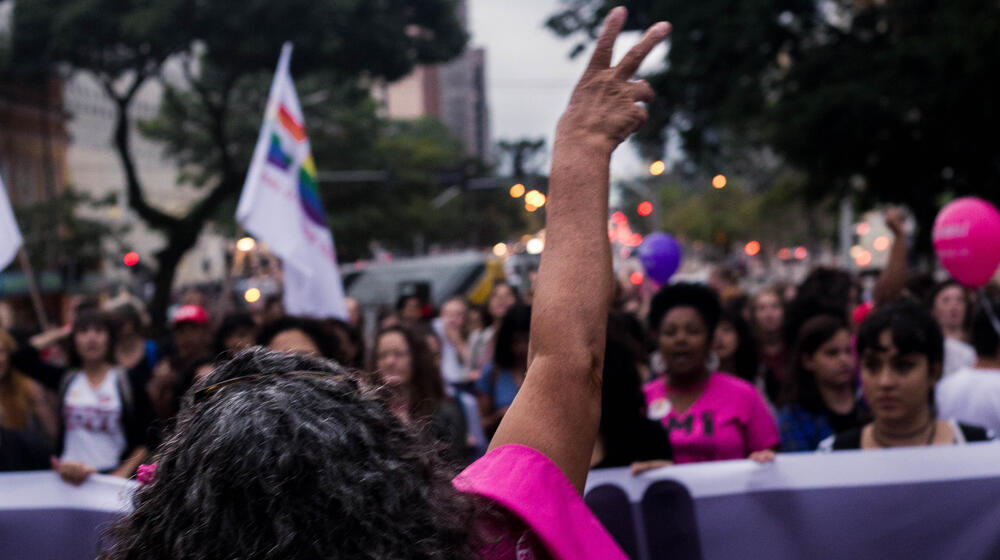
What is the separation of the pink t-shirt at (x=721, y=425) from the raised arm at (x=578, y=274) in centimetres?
235

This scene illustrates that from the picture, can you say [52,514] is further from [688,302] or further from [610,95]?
[688,302]

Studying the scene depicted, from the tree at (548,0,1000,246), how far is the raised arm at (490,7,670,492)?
11606mm

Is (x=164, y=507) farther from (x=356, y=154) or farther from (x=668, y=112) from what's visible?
(x=356, y=154)

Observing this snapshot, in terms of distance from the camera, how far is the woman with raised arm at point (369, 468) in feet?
3.52

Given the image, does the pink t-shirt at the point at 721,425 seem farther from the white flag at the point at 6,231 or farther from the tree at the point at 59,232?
the tree at the point at 59,232

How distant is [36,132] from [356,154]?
11074mm

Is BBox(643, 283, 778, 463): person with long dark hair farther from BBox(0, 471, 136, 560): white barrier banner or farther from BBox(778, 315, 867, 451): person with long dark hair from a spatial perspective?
BBox(0, 471, 136, 560): white barrier banner

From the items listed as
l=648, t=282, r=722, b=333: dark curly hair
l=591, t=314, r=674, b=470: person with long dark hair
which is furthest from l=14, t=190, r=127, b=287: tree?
l=591, t=314, r=674, b=470: person with long dark hair

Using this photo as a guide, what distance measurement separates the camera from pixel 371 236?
3859 cm

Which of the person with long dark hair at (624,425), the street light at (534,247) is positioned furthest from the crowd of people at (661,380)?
the street light at (534,247)

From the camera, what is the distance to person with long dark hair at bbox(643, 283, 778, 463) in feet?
12.5

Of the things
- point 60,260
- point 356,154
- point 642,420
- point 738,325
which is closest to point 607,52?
point 642,420

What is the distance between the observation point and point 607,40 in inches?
64.4

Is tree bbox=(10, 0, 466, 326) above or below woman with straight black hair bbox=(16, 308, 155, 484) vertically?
above
